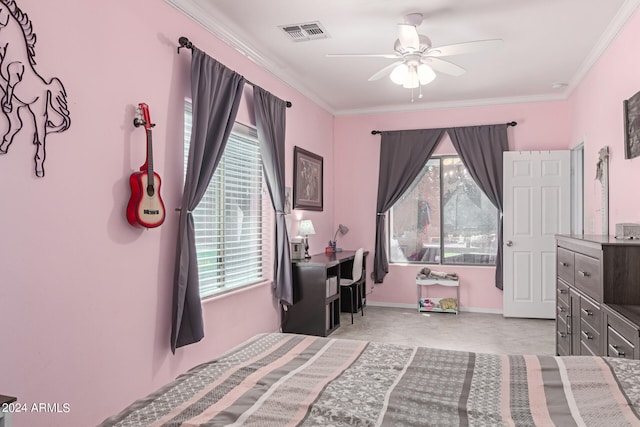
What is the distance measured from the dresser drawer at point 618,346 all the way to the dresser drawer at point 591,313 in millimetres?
174

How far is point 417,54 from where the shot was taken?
3494 mm

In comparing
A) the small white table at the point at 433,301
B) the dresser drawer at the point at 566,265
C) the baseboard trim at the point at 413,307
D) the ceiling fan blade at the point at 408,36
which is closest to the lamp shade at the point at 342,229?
the baseboard trim at the point at 413,307

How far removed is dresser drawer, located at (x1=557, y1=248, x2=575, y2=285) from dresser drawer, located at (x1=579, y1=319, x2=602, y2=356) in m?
0.39

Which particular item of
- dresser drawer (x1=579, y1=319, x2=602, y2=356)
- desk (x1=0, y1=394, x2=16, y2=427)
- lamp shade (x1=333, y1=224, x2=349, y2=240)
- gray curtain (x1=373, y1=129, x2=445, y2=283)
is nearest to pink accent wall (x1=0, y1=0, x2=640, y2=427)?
desk (x1=0, y1=394, x2=16, y2=427)

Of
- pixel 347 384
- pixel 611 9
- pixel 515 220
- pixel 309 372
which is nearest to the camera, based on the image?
pixel 347 384

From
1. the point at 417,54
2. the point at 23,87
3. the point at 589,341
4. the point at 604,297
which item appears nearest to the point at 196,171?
the point at 23,87

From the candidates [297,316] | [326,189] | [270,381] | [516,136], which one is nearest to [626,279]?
[270,381]

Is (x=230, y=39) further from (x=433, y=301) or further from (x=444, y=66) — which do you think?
(x=433, y=301)

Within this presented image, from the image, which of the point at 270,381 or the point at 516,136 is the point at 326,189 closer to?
the point at 516,136

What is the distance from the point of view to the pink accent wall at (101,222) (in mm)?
2039

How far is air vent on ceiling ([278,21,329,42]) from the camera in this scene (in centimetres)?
364

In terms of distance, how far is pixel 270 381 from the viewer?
156cm

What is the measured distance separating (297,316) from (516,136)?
3.68 metres

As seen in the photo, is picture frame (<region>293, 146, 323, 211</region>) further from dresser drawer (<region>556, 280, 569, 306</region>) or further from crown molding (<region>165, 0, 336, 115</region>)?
dresser drawer (<region>556, 280, 569, 306</region>)
